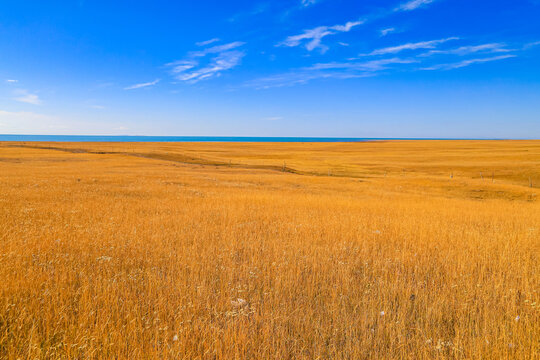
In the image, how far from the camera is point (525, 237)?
8.43m

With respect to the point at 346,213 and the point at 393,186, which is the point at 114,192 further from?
the point at 393,186

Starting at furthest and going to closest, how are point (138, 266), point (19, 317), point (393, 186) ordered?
point (393, 186), point (138, 266), point (19, 317)

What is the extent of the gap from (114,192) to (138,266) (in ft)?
43.8

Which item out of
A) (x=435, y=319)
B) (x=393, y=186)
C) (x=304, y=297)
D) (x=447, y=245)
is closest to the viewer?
(x=435, y=319)

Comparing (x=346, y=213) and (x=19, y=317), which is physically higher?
(x=19, y=317)

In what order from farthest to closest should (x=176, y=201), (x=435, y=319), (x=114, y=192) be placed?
(x=114, y=192) < (x=176, y=201) < (x=435, y=319)

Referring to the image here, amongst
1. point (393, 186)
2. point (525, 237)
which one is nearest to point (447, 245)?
point (525, 237)

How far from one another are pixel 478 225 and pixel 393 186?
2003cm

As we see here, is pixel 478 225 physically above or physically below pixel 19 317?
below

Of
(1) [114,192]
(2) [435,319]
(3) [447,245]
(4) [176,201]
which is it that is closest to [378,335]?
(2) [435,319]

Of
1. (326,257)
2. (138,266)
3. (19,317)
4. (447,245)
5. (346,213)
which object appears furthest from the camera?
→ (346,213)

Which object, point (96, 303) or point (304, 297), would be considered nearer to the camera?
point (96, 303)

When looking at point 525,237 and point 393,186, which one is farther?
point 393,186

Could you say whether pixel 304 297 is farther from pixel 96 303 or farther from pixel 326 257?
pixel 96 303
